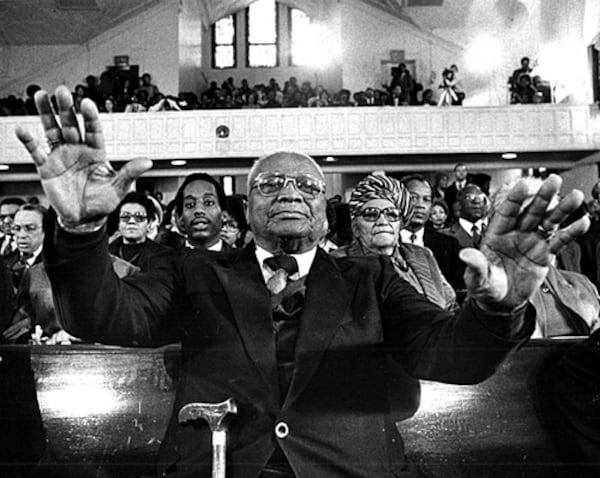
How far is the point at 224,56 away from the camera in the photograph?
20656mm

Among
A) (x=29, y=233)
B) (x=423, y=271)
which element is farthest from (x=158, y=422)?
(x=29, y=233)

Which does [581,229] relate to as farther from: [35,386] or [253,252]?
[35,386]

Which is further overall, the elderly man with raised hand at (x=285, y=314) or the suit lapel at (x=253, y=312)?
the suit lapel at (x=253, y=312)

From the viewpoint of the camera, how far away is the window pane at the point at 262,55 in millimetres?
20562

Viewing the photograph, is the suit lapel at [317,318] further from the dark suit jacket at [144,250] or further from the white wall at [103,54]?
the white wall at [103,54]

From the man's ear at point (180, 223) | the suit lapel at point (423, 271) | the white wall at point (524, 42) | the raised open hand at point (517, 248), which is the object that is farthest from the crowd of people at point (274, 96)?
the raised open hand at point (517, 248)

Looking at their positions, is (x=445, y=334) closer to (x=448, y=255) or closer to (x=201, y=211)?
(x=201, y=211)

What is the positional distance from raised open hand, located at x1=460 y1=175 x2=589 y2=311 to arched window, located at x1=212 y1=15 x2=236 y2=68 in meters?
19.5

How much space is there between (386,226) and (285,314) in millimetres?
1362

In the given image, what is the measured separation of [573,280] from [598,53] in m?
9.62

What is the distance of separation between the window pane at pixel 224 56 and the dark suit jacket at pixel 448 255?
15832 mm

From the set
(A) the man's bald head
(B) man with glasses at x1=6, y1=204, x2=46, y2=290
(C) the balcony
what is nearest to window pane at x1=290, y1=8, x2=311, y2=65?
(C) the balcony

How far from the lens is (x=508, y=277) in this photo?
1594 mm

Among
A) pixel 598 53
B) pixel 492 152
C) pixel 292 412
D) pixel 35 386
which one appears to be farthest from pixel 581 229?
pixel 492 152
